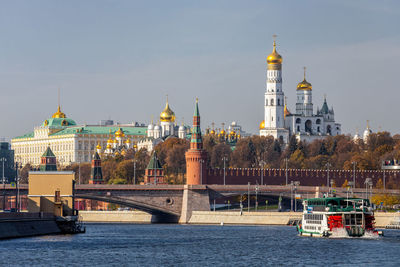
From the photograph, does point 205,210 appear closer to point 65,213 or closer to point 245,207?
point 245,207

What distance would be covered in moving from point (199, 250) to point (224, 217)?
48150mm

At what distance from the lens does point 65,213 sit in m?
113

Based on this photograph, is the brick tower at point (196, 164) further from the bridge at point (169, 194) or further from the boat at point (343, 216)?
the boat at point (343, 216)

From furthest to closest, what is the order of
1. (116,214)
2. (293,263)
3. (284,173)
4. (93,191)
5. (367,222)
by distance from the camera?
(284,173) → (116,214) → (93,191) → (367,222) → (293,263)

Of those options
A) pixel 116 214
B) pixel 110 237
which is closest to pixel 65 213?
pixel 110 237

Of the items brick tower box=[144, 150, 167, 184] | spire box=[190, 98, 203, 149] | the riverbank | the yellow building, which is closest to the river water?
the yellow building

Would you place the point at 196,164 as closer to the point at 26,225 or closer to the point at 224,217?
the point at 224,217

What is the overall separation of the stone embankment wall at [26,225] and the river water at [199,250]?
1.51m

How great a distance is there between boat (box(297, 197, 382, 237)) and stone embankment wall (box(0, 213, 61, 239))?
73.8 feet

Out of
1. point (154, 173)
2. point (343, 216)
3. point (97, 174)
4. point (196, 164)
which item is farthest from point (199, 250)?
point (97, 174)

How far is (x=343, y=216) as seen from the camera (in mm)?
103562

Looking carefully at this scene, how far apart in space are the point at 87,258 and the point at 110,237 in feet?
84.7

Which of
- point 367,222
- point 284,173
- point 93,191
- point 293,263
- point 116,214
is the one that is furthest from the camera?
point 284,173

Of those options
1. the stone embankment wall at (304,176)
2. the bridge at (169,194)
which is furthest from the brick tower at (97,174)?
the bridge at (169,194)
